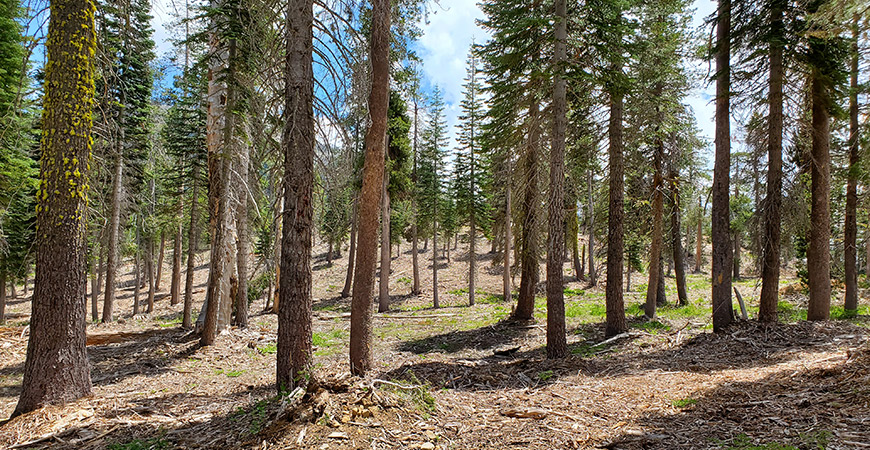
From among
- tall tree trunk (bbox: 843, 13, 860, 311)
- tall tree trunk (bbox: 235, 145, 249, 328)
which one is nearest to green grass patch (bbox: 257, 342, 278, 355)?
tall tree trunk (bbox: 235, 145, 249, 328)

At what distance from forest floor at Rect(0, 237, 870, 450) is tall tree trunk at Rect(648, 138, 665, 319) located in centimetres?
215

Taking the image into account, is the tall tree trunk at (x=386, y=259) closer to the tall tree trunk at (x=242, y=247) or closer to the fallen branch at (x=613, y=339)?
the tall tree trunk at (x=242, y=247)

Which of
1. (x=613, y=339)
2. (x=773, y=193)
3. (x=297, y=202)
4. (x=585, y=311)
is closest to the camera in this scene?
(x=297, y=202)

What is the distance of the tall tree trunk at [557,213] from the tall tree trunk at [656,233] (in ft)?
25.0

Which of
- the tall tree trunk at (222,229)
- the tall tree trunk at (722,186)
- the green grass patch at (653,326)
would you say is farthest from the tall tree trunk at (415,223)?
the tall tree trunk at (722,186)

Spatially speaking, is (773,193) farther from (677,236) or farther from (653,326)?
(677,236)

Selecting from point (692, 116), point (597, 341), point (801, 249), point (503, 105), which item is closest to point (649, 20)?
point (692, 116)

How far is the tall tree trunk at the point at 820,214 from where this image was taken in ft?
36.8

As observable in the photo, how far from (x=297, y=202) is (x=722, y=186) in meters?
11.0

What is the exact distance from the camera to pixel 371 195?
6.72 meters

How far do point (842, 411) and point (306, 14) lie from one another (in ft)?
27.6

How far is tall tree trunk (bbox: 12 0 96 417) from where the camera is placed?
5.55 metres

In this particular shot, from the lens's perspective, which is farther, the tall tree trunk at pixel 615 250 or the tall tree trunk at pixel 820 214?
the tall tree trunk at pixel 615 250

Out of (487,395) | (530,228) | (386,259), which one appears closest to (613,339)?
(530,228)
